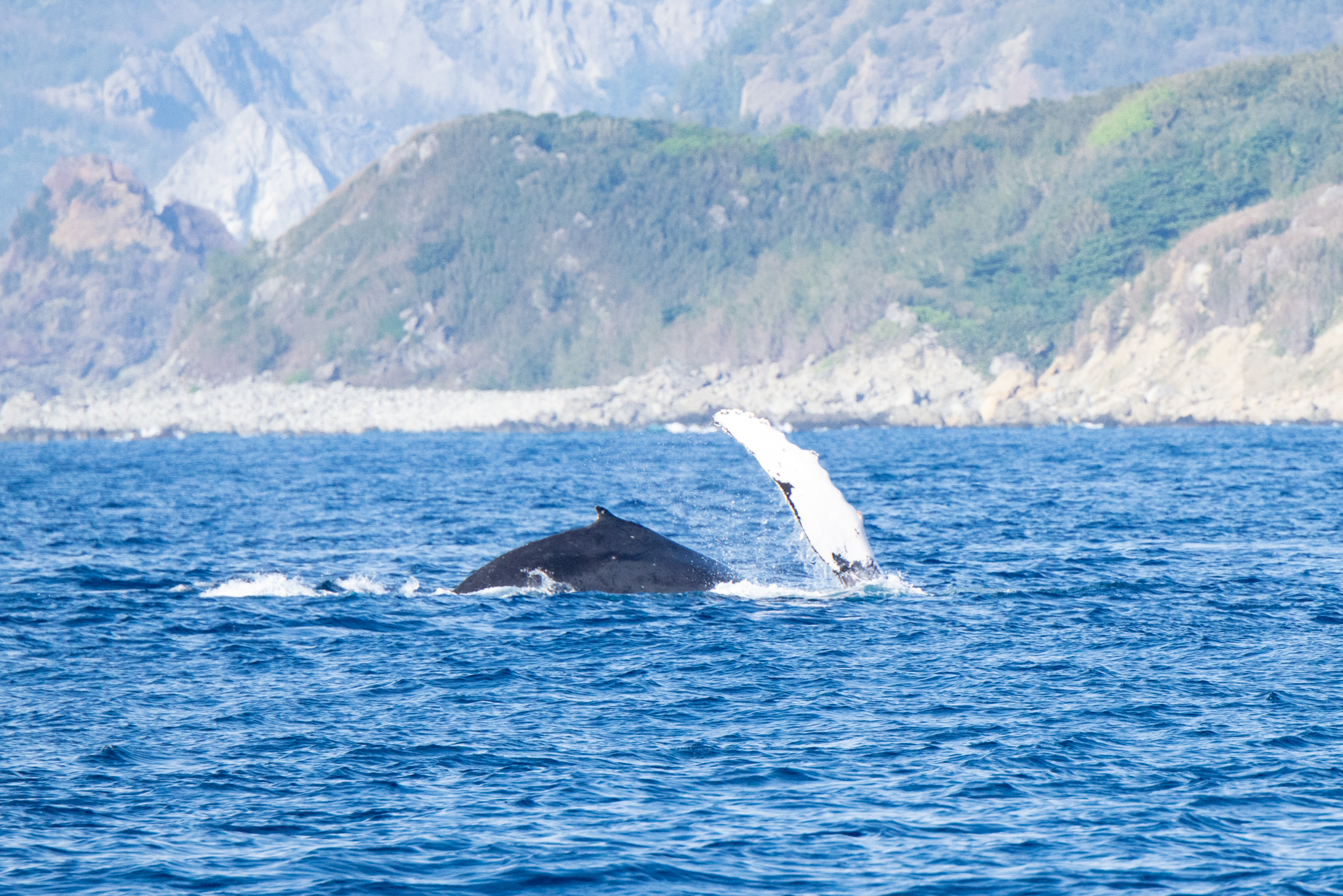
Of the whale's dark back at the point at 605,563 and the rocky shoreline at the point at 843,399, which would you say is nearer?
the whale's dark back at the point at 605,563

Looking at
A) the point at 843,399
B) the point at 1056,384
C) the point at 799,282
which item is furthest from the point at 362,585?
the point at 799,282

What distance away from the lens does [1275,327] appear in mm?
103312

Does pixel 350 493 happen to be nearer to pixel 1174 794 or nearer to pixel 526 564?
pixel 526 564

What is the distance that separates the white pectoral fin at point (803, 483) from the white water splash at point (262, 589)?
922cm

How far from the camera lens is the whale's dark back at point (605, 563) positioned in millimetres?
23234

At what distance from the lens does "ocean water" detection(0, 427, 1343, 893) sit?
11.8 meters

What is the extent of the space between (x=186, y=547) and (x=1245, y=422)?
74.9 meters

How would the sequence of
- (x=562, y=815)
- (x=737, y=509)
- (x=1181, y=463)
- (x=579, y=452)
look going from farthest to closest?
(x=579, y=452), (x=1181, y=463), (x=737, y=509), (x=562, y=815)

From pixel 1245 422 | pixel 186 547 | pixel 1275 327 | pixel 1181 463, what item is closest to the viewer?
pixel 186 547

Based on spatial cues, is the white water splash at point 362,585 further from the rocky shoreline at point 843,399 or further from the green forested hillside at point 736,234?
the green forested hillside at point 736,234

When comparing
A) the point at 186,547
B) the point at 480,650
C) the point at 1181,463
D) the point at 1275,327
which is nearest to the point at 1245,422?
the point at 1275,327

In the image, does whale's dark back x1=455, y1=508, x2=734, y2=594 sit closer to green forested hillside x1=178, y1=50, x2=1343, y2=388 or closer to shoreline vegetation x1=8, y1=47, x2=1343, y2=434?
shoreline vegetation x1=8, y1=47, x2=1343, y2=434

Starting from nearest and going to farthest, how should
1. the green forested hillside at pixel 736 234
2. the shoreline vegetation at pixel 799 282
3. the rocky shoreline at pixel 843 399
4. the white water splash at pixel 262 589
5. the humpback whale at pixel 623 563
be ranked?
the humpback whale at pixel 623 563 → the white water splash at pixel 262 589 → the rocky shoreline at pixel 843 399 → the shoreline vegetation at pixel 799 282 → the green forested hillside at pixel 736 234

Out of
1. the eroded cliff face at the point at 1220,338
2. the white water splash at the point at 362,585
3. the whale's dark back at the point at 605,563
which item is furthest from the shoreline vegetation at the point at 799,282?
the whale's dark back at the point at 605,563
